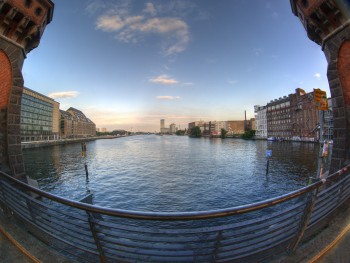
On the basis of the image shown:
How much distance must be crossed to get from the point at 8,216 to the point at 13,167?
5039mm

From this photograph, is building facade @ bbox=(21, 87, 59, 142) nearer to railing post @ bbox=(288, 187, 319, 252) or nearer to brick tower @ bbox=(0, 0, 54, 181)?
brick tower @ bbox=(0, 0, 54, 181)

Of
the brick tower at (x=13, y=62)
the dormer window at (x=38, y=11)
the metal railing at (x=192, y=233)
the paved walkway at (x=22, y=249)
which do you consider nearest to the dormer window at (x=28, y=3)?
the brick tower at (x=13, y=62)

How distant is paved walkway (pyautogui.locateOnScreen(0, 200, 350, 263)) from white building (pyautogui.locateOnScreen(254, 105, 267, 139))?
476ft

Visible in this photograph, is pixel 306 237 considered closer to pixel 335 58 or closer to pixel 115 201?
pixel 335 58

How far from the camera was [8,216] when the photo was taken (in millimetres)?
5016

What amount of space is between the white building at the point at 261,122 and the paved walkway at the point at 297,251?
145m

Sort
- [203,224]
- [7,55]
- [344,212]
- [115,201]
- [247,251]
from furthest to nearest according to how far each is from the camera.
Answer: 1. [115,201]
2. [203,224]
3. [7,55]
4. [344,212]
5. [247,251]

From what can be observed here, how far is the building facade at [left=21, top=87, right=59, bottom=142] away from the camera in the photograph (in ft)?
315

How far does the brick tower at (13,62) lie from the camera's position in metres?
8.20

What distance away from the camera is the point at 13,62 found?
28.6ft

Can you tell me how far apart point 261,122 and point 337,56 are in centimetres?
14801

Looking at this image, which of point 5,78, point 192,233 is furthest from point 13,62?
point 192,233

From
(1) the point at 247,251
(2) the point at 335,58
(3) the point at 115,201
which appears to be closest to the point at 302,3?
(2) the point at 335,58

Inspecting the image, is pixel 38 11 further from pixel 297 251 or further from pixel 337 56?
pixel 337 56
